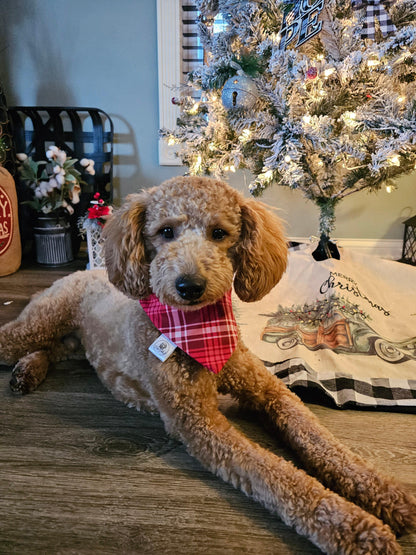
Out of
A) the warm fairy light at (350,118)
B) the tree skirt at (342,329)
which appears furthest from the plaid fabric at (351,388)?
the warm fairy light at (350,118)

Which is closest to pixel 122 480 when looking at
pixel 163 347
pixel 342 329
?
pixel 163 347

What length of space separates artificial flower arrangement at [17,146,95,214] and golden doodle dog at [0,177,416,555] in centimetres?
166

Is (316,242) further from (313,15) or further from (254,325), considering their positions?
(313,15)

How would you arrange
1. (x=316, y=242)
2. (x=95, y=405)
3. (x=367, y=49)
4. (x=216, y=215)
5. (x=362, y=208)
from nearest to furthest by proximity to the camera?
(x=216, y=215)
(x=95, y=405)
(x=367, y=49)
(x=316, y=242)
(x=362, y=208)

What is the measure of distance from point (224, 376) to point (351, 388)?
19.4 inches

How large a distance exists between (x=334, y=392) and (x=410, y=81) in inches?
58.6

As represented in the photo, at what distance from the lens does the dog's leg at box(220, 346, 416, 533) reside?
84 cm

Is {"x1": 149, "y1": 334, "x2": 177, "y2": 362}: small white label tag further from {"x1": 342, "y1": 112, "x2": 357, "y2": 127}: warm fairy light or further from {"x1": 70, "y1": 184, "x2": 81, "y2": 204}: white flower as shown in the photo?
{"x1": 70, "y1": 184, "x2": 81, "y2": 204}: white flower

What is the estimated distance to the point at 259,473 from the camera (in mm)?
891

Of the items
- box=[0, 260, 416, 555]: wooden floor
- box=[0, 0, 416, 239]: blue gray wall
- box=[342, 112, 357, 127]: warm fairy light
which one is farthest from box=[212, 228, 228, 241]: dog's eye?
box=[0, 0, 416, 239]: blue gray wall

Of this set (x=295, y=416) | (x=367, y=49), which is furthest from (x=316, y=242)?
(x=295, y=416)

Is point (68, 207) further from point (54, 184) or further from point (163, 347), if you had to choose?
point (163, 347)

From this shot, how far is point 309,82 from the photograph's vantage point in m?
1.81

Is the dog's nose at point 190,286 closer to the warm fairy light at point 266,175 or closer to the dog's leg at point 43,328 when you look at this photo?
the dog's leg at point 43,328
